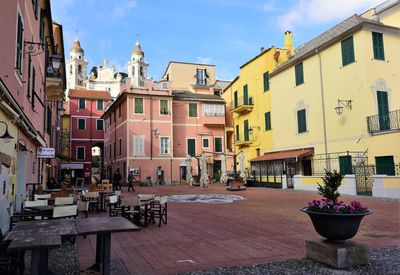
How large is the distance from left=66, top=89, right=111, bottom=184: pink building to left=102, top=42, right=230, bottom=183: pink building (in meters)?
8.67

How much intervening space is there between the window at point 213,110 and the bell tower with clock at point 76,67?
5223 centimetres

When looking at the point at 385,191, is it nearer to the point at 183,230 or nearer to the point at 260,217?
the point at 260,217

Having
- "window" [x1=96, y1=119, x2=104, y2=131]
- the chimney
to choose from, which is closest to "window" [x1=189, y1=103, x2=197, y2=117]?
the chimney

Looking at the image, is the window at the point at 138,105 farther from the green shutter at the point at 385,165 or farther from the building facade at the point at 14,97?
the green shutter at the point at 385,165

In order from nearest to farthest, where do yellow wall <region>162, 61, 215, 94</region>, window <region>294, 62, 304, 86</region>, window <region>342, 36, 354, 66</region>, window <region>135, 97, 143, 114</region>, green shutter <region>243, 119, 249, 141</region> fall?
window <region>342, 36, 354, 66</region> < window <region>294, 62, 304, 86</region> < green shutter <region>243, 119, 249, 141</region> < window <region>135, 97, 143, 114</region> < yellow wall <region>162, 61, 215, 94</region>

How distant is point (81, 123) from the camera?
48500mm

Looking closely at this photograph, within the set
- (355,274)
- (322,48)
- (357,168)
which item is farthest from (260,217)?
(322,48)

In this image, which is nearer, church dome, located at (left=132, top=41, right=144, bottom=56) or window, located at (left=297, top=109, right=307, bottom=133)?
window, located at (left=297, top=109, right=307, bottom=133)

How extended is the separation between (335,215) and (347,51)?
18209mm

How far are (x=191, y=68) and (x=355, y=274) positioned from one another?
133 ft

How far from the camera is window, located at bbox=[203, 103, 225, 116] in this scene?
37.1 meters

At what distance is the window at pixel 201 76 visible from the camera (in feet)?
142

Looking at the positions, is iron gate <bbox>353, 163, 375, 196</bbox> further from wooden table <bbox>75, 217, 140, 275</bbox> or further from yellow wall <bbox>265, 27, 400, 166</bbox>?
wooden table <bbox>75, 217, 140, 275</bbox>

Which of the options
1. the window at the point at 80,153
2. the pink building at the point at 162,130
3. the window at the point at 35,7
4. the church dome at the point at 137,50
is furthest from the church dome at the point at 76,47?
the window at the point at 35,7
